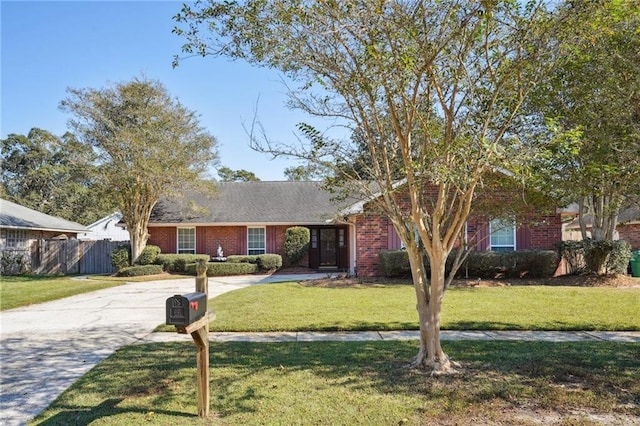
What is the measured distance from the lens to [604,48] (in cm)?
540

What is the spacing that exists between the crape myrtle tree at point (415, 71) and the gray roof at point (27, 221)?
19.2 m

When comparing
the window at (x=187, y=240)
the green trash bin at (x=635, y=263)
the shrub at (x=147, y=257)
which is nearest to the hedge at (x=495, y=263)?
the green trash bin at (x=635, y=263)

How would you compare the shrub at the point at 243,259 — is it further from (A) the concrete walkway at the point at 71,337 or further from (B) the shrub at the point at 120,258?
(A) the concrete walkway at the point at 71,337

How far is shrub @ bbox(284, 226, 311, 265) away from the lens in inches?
850

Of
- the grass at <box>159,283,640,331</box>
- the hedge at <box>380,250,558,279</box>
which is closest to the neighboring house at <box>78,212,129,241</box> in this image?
the grass at <box>159,283,640,331</box>

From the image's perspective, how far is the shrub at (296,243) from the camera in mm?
21578

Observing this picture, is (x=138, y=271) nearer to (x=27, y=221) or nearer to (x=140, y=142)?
(x=140, y=142)

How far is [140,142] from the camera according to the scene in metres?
19.6

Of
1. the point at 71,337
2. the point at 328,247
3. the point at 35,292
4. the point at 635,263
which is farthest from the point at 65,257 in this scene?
the point at 635,263

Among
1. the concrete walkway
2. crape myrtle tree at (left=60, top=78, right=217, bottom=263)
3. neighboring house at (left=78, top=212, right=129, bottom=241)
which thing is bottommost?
the concrete walkway

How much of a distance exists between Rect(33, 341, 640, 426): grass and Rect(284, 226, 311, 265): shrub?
14.9 m

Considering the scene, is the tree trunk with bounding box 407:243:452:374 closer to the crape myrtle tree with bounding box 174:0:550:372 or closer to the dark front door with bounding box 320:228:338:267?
the crape myrtle tree with bounding box 174:0:550:372

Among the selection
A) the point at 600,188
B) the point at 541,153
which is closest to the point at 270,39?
the point at 541,153

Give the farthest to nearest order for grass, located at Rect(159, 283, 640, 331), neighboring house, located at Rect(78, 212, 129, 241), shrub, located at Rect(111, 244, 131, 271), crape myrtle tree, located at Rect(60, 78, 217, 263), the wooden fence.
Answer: neighboring house, located at Rect(78, 212, 129, 241), the wooden fence, shrub, located at Rect(111, 244, 131, 271), crape myrtle tree, located at Rect(60, 78, 217, 263), grass, located at Rect(159, 283, 640, 331)
